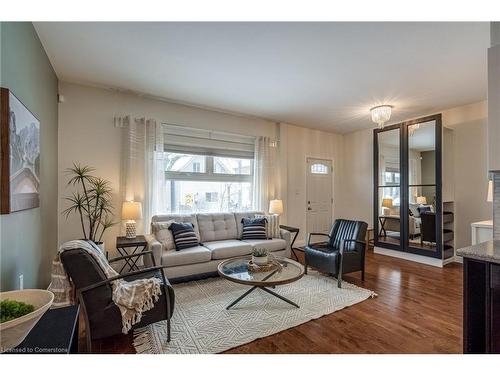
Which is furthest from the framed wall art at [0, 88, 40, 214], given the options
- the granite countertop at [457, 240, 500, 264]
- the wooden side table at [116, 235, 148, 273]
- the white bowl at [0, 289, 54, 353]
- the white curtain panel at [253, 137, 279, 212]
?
the white curtain panel at [253, 137, 279, 212]

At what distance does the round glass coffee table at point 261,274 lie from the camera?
2314 mm

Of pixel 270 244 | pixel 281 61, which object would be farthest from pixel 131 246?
pixel 281 61

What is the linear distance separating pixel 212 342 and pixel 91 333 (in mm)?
879

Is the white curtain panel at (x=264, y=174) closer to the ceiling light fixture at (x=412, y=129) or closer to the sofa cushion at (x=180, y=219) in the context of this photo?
the sofa cushion at (x=180, y=219)

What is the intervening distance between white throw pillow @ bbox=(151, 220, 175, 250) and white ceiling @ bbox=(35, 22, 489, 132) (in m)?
1.94

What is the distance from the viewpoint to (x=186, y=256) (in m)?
3.20

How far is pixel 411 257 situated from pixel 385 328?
9.20 feet

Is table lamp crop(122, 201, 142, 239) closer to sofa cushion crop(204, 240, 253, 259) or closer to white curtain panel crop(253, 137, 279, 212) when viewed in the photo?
sofa cushion crop(204, 240, 253, 259)

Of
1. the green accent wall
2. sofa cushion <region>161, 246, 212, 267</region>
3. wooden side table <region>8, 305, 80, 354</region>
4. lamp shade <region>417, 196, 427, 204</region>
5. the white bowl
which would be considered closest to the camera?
the white bowl

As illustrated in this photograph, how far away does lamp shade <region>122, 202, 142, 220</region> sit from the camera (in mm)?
3420

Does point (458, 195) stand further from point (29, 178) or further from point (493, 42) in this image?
point (29, 178)

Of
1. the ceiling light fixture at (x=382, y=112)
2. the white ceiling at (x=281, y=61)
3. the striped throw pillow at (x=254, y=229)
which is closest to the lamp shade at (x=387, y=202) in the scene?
the ceiling light fixture at (x=382, y=112)
